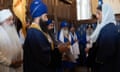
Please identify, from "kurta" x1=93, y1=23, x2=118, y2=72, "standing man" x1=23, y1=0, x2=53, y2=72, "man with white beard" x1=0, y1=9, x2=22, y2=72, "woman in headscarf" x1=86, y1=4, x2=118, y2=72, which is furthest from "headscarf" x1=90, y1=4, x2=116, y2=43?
"man with white beard" x1=0, y1=9, x2=22, y2=72

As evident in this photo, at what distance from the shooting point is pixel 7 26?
14.1ft

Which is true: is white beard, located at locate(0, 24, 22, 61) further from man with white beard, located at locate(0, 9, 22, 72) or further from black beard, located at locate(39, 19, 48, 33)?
black beard, located at locate(39, 19, 48, 33)

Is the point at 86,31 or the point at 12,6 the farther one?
the point at 86,31

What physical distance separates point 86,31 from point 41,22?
13.7 feet

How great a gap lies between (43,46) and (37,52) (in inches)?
4.4

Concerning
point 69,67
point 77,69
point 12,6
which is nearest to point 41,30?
point 12,6

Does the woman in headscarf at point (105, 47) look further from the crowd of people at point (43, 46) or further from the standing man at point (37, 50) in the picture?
the standing man at point (37, 50)

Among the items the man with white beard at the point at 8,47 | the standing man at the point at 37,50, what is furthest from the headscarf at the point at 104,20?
the man with white beard at the point at 8,47

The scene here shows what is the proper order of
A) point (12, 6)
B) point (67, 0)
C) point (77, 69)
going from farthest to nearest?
point (67, 0)
point (77, 69)
point (12, 6)

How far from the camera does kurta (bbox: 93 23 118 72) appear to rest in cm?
426

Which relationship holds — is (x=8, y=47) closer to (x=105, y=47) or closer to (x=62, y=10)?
(x=105, y=47)

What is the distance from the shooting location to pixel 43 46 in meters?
3.77

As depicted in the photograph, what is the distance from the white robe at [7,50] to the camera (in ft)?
13.0

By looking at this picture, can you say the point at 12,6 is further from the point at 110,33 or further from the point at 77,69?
the point at 77,69
